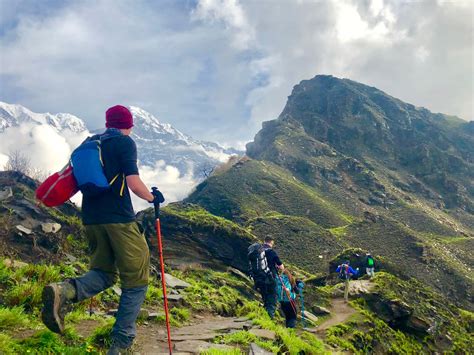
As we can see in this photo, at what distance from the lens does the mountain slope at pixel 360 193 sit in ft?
224

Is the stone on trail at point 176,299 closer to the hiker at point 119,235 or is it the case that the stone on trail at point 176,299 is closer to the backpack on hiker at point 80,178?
the hiker at point 119,235

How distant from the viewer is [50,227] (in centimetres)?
1578

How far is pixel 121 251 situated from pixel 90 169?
1080 mm

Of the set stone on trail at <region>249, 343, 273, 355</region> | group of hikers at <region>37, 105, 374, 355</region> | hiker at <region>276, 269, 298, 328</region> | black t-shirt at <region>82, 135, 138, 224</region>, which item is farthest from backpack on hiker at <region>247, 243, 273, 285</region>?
Answer: black t-shirt at <region>82, 135, 138, 224</region>

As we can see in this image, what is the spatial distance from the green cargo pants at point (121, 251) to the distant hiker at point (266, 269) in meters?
6.60

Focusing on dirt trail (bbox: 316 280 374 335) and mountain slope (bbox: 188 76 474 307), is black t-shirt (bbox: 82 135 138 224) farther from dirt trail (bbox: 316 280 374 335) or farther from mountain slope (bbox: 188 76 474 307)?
mountain slope (bbox: 188 76 474 307)

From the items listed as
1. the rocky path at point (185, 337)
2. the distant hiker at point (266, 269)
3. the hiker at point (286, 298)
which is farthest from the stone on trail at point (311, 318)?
the rocky path at point (185, 337)

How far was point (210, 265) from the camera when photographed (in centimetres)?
2467

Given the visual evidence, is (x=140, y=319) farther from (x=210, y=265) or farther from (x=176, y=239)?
(x=176, y=239)

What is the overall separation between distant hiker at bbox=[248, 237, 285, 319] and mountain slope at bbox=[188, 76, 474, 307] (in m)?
26.5

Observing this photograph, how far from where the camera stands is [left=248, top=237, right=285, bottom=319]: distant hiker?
36.9 feet

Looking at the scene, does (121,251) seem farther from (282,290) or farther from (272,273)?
(282,290)

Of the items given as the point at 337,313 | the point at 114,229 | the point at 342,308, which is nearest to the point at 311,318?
the point at 337,313

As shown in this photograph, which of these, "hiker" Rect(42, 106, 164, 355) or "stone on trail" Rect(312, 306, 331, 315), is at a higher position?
"hiker" Rect(42, 106, 164, 355)
